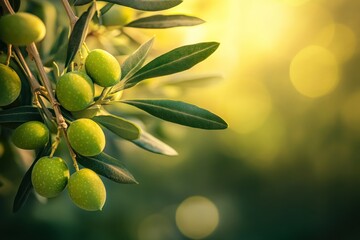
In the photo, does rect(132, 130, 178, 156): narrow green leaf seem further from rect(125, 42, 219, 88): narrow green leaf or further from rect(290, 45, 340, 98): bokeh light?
rect(290, 45, 340, 98): bokeh light

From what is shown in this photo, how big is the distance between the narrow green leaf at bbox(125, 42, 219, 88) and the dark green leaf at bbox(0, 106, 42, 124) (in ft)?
0.36

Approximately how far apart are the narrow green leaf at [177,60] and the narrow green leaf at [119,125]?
0.05m

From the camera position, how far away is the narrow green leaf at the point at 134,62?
2.05 feet

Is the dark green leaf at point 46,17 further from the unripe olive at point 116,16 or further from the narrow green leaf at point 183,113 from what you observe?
the narrow green leaf at point 183,113

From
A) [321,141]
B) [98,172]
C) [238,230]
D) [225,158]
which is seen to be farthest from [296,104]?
[98,172]

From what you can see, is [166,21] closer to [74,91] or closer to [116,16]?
[116,16]

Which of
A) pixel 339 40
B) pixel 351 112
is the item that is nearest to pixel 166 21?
pixel 351 112

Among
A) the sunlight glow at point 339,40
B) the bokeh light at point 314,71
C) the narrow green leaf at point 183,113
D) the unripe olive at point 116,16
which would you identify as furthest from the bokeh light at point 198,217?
the narrow green leaf at point 183,113

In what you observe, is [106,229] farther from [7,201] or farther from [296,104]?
[296,104]

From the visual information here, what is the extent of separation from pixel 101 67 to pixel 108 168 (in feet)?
0.39

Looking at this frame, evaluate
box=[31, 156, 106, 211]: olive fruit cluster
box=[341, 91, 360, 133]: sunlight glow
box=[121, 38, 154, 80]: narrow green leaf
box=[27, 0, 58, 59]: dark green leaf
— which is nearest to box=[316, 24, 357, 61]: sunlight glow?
box=[341, 91, 360, 133]: sunlight glow

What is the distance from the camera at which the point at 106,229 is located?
196 cm

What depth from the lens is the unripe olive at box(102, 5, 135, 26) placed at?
0.79 meters

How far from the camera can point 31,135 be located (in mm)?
573
